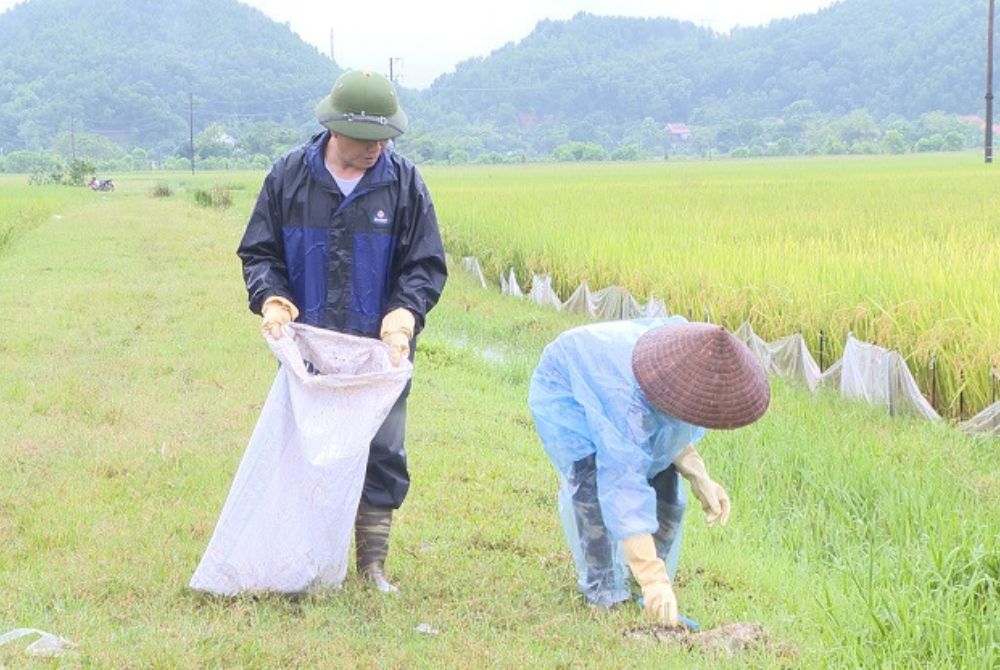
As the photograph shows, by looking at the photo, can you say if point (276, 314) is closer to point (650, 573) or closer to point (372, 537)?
point (372, 537)

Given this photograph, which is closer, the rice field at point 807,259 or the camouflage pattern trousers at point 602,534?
the camouflage pattern trousers at point 602,534

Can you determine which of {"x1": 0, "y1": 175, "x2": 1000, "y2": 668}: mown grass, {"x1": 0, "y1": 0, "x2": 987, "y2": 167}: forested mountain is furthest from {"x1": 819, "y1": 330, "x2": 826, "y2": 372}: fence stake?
{"x1": 0, "y1": 0, "x2": 987, "y2": 167}: forested mountain

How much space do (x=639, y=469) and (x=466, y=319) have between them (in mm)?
6987

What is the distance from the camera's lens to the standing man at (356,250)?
3338 mm

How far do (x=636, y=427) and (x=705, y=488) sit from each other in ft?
0.91

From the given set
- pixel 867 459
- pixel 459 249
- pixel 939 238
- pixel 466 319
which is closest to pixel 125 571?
pixel 867 459

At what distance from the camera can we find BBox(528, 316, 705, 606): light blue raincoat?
292 centimetres

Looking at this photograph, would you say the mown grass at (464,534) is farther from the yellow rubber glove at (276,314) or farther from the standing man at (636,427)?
the yellow rubber glove at (276,314)

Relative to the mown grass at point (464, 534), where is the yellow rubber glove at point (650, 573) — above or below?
above

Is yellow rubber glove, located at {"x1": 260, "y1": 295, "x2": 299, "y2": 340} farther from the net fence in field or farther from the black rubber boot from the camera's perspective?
the net fence in field

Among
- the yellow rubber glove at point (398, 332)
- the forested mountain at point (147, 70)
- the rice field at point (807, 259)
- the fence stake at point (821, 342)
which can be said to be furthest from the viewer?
the forested mountain at point (147, 70)

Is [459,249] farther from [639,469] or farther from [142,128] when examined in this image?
[142,128]

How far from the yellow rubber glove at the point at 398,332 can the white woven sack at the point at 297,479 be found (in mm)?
48

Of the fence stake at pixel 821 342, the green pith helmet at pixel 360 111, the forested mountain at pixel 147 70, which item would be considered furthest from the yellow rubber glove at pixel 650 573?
the forested mountain at pixel 147 70
